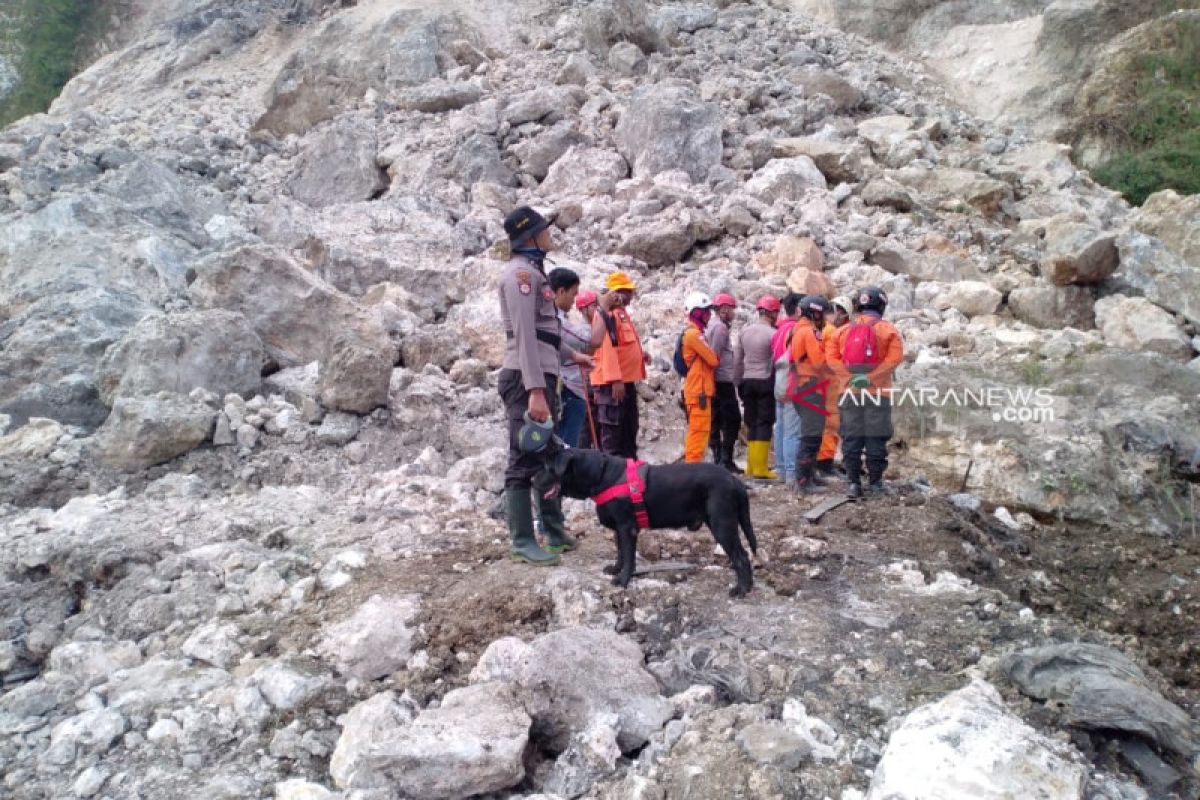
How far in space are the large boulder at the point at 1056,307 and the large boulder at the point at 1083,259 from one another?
15 centimetres

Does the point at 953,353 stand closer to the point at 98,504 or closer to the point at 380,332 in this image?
the point at 380,332

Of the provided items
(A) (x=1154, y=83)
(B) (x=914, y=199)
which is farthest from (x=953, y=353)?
(A) (x=1154, y=83)

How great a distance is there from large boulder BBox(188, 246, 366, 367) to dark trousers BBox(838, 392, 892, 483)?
176 inches

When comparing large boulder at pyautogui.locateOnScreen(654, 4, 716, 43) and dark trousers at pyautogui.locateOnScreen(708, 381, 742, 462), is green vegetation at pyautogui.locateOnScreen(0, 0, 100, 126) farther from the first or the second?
dark trousers at pyautogui.locateOnScreen(708, 381, 742, 462)

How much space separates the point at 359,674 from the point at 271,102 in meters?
16.2

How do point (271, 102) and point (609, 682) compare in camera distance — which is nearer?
point (609, 682)

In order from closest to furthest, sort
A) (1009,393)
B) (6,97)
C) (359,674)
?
(359,674)
(1009,393)
(6,97)

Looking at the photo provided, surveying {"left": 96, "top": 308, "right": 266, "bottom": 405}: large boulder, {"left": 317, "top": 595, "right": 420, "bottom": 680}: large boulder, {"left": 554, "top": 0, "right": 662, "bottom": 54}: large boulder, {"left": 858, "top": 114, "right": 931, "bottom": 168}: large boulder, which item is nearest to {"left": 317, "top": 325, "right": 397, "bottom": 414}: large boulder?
{"left": 96, "top": 308, "right": 266, "bottom": 405}: large boulder

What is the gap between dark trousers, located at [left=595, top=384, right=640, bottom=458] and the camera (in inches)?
245

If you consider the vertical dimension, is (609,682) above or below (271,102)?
below

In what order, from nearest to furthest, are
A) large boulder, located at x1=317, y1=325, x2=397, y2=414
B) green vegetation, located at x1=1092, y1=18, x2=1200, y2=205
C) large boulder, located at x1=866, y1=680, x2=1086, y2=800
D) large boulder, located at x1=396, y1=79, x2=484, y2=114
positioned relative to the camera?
large boulder, located at x1=866, y1=680, x2=1086, y2=800, large boulder, located at x1=317, y1=325, x2=397, y2=414, green vegetation, located at x1=1092, y1=18, x2=1200, y2=205, large boulder, located at x1=396, y1=79, x2=484, y2=114

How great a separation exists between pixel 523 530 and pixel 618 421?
1.85 metres

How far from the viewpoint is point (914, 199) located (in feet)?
39.2

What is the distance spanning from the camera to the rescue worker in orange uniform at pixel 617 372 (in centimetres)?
603
